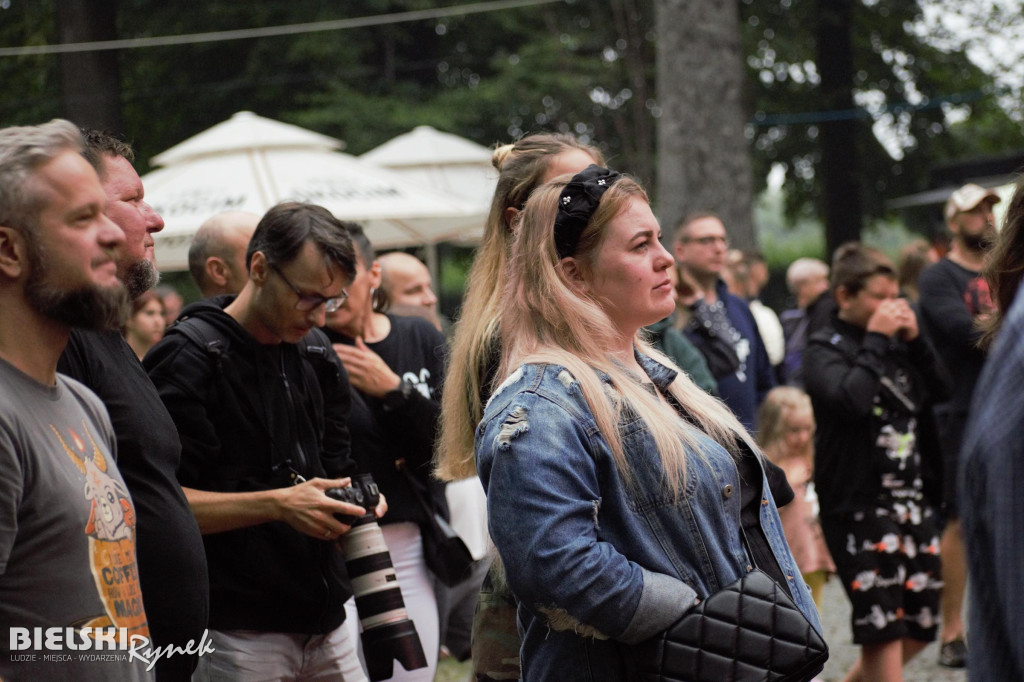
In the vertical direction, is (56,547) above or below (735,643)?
above

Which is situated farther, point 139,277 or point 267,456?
point 267,456

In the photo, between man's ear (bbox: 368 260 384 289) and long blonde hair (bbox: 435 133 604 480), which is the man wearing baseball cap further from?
long blonde hair (bbox: 435 133 604 480)

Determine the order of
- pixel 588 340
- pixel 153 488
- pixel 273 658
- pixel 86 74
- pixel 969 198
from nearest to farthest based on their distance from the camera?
pixel 588 340 → pixel 153 488 → pixel 273 658 → pixel 969 198 → pixel 86 74

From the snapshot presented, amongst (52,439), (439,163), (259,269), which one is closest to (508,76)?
(439,163)

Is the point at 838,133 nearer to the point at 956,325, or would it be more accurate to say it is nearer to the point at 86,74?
the point at 86,74

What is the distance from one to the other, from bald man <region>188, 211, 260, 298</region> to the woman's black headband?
198 cm

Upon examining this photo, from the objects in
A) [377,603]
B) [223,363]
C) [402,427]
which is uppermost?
[223,363]

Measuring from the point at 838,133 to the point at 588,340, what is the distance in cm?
2071

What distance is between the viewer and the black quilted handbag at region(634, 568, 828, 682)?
2.33 metres

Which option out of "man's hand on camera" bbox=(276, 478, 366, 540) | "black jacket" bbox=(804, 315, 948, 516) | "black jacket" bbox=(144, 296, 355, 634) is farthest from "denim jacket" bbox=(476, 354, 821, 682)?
"black jacket" bbox=(804, 315, 948, 516)

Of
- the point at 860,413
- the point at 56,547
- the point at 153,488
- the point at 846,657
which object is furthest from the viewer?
the point at 846,657

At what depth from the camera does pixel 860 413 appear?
5344 millimetres

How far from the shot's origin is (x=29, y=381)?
2.27 metres

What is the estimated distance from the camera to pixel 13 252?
2.21 meters
